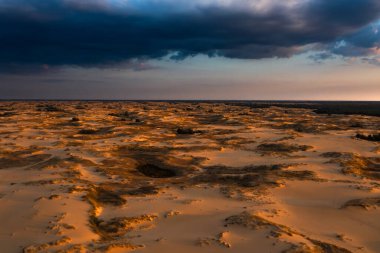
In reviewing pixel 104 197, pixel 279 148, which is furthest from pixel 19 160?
pixel 279 148

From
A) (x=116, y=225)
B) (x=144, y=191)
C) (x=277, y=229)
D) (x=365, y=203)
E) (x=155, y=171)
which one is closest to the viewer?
(x=277, y=229)

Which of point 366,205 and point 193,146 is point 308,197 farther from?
point 193,146

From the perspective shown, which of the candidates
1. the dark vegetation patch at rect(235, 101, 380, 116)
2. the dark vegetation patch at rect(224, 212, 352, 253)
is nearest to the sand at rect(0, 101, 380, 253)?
the dark vegetation patch at rect(224, 212, 352, 253)

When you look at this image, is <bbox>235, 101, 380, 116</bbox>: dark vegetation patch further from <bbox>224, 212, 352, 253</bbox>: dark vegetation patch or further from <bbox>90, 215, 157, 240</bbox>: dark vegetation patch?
<bbox>90, 215, 157, 240</bbox>: dark vegetation patch

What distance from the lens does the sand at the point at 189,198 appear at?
6750mm

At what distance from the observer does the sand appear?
6.75 meters

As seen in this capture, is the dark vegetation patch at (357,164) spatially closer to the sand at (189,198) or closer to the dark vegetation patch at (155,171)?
the sand at (189,198)

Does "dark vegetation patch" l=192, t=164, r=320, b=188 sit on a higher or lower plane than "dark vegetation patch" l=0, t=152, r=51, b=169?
higher

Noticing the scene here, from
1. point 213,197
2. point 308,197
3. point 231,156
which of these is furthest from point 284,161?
point 213,197

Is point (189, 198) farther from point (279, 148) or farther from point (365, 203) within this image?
point (279, 148)

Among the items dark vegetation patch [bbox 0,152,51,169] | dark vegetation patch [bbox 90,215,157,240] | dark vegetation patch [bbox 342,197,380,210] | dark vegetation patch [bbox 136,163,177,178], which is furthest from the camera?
dark vegetation patch [bbox 0,152,51,169]

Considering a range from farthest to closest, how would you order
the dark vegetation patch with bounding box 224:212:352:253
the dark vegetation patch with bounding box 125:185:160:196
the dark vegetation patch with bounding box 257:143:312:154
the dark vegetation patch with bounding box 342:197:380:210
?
the dark vegetation patch with bounding box 257:143:312:154
the dark vegetation patch with bounding box 125:185:160:196
the dark vegetation patch with bounding box 342:197:380:210
the dark vegetation patch with bounding box 224:212:352:253

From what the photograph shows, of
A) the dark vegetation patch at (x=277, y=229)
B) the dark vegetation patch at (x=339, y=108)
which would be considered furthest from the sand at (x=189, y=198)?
the dark vegetation patch at (x=339, y=108)

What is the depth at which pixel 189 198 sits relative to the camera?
9656mm
